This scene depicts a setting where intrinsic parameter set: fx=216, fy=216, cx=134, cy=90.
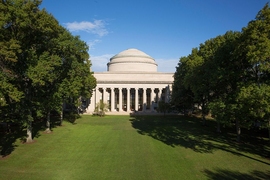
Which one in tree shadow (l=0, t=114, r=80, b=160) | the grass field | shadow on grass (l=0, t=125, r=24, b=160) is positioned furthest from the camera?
tree shadow (l=0, t=114, r=80, b=160)

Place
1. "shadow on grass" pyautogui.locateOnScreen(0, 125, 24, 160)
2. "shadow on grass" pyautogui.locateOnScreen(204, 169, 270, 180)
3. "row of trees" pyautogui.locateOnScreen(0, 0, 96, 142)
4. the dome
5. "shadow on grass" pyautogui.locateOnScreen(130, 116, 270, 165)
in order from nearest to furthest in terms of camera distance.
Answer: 1. "shadow on grass" pyautogui.locateOnScreen(204, 169, 270, 180)
2. "row of trees" pyautogui.locateOnScreen(0, 0, 96, 142)
3. "shadow on grass" pyautogui.locateOnScreen(0, 125, 24, 160)
4. "shadow on grass" pyautogui.locateOnScreen(130, 116, 270, 165)
5. the dome

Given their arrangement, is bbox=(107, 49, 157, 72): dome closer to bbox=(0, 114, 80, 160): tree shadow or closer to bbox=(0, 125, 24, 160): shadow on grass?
bbox=(0, 114, 80, 160): tree shadow

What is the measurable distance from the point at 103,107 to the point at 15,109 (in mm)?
27663

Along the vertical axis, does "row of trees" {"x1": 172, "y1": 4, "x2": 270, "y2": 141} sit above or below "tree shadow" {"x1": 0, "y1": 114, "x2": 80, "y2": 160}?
above

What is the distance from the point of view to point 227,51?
2244 centimetres

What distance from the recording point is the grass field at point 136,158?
1493cm

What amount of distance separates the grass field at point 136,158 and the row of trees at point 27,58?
421 cm

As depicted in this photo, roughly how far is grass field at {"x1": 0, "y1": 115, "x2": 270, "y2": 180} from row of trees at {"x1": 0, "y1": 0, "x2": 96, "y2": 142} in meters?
4.21

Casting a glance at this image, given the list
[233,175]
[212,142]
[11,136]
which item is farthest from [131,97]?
[233,175]

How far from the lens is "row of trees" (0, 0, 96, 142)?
17875 millimetres

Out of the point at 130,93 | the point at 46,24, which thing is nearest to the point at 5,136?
the point at 46,24

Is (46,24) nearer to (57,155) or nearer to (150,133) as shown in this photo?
(57,155)

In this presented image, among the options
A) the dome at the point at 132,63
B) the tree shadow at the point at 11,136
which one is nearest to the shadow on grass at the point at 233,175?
the tree shadow at the point at 11,136

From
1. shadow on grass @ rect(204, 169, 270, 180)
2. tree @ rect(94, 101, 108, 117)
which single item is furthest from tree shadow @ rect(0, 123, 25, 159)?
tree @ rect(94, 101, 108, 117)
